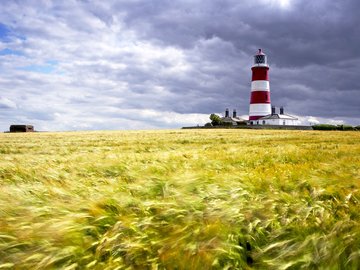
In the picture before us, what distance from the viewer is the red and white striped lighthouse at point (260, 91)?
79688 millimetres

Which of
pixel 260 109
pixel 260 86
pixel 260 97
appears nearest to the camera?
pixel 260 97

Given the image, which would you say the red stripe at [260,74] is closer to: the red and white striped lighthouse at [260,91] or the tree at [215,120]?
the red and white striped lighthouse at [260,91]

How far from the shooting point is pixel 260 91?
79750 mm

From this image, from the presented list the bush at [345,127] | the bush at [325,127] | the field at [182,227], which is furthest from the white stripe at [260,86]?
the field at [182,227]

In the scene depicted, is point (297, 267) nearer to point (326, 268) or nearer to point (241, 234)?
point (326, 268)

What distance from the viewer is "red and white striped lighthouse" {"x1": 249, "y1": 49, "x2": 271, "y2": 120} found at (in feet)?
261

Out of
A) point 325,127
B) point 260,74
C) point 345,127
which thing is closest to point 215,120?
point 260,74

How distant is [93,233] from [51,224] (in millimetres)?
334

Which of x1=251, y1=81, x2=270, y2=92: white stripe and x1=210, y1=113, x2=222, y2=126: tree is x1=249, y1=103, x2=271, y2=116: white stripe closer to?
x1=251, y1=81, x2=270, y2=92: white stripe

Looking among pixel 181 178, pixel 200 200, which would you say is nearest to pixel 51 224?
pixel 200 200

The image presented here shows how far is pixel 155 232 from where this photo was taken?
9.70ft

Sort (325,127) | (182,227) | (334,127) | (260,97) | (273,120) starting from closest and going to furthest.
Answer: (182,227) < (334,127) < (325,127) < (260,97) < (273,120)

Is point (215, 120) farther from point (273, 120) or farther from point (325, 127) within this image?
point (325, 127)

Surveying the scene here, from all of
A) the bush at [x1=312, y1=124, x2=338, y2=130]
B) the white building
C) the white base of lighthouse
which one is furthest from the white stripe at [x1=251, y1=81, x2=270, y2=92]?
the bush at [x1=312, y1=124, x2=338, y2=130]
